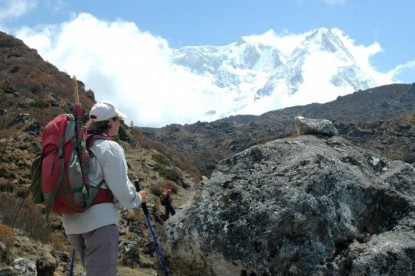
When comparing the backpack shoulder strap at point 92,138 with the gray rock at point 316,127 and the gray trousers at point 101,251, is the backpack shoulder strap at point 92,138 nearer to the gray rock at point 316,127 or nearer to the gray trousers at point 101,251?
the gray trousers at point 101,251

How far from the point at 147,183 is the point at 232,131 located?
112 meters

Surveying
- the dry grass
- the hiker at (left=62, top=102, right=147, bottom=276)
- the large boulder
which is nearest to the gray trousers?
the hiker at (left=62, top=102, right=147, bottom=276)

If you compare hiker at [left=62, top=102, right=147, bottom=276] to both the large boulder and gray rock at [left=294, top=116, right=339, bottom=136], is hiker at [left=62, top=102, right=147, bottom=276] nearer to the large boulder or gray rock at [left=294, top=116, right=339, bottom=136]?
the large boulder

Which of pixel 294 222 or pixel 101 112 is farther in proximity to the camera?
pixel 294 222

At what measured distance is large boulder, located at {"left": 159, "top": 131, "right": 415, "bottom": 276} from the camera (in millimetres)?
5629

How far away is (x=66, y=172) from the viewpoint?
4184 mm

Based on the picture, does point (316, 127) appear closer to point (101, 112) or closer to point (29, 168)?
point (101, 112)

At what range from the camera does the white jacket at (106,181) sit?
14.0ft

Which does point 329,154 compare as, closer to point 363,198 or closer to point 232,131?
point 363,198

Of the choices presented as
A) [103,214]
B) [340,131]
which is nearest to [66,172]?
[103,214]

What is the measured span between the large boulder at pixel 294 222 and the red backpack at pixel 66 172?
200 cm

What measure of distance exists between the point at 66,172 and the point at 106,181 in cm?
35

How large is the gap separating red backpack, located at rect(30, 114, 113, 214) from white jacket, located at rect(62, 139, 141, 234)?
0.23 feet

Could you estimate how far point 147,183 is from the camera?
2252 cm
